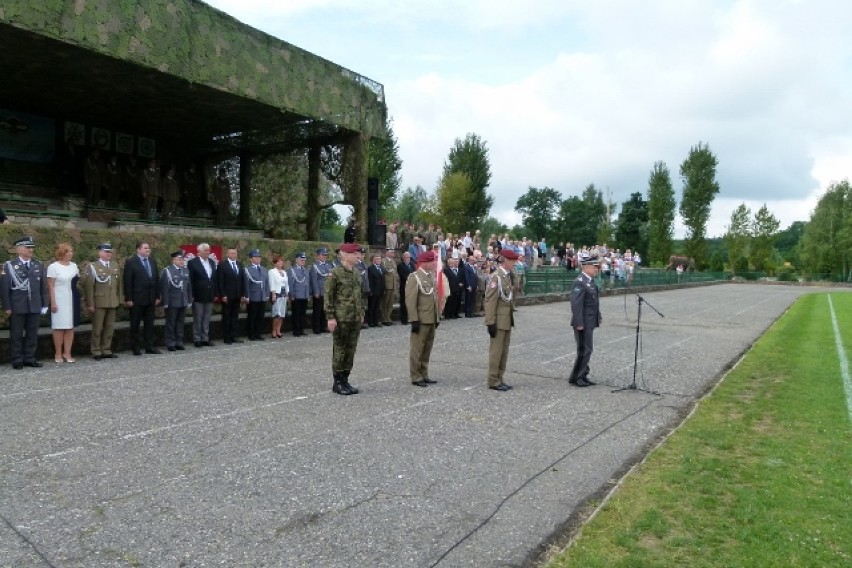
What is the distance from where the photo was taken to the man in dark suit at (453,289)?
18984 millimetres

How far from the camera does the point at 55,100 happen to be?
20188mm

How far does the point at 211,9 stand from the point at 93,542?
15815mm

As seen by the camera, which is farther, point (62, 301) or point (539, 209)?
point (539, 209)

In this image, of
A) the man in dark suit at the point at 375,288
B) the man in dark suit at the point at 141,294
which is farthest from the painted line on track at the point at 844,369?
the man in dark suit at the point at 141,294

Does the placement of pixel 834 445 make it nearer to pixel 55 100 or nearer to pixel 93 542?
pixel 93 542

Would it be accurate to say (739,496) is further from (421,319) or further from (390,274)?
(390,274)

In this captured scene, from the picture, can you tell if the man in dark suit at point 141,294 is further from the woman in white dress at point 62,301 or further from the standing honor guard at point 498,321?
the standing honor guard at point 498,321

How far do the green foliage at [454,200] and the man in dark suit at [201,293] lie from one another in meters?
44.1

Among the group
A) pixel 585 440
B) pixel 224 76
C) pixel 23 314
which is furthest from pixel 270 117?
pixel 585 440

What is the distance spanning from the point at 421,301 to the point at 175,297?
5397mm

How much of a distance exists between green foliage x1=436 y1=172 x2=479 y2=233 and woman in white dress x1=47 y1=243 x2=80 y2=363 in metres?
46.7

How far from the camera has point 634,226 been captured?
85.9 metres

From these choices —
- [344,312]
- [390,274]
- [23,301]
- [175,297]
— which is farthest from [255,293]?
[344,312]

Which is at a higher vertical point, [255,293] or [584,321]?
[255,293]
